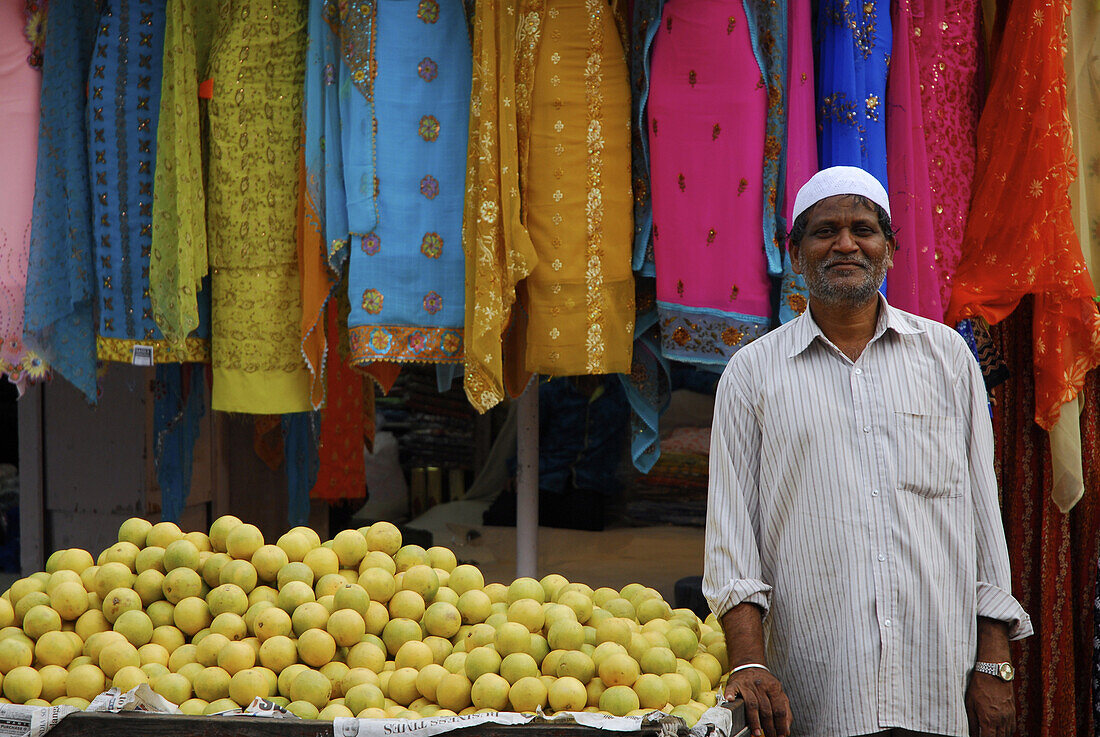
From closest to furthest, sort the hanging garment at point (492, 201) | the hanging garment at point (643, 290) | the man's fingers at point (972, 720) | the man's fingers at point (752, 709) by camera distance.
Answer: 1. the man's fingers at point (752, 709)
2. the man's fingers at point (972, 720)
3. the hanging garment at point (492, 201)
4. the hanging garment at point (643, 290)

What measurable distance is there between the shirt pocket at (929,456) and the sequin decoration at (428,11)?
174 centimetres

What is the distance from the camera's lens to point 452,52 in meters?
2.80

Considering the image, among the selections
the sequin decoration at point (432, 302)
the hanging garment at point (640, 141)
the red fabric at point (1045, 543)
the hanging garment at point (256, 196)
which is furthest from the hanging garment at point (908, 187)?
the hanging garment at point (256, 196)

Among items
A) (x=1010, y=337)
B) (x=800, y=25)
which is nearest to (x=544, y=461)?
(x=1010, y=337)

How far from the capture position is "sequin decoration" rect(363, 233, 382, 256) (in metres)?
2.75

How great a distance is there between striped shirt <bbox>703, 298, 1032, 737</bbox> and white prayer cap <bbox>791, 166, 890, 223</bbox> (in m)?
0.23

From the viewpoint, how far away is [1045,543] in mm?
3012

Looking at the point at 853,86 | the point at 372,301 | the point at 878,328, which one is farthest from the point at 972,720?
the point at 372,301

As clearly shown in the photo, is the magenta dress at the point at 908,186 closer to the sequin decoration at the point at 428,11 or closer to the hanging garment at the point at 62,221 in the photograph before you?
the sequin decoration at the point at 428,11

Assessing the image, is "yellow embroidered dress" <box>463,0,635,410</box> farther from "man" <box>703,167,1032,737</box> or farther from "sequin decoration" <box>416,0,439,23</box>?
"man" <box>703,167,1032,737</box>

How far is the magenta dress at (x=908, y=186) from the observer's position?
8.54 feet

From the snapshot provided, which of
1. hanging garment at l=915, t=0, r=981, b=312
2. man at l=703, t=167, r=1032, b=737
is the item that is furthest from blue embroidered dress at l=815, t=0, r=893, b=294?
man at l=703, t=167, r=1032, b=737

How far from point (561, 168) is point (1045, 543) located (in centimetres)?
184

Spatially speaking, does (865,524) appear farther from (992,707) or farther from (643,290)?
(643,290)
